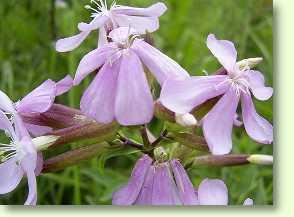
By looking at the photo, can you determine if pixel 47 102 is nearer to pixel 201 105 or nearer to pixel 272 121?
pixel 201 105

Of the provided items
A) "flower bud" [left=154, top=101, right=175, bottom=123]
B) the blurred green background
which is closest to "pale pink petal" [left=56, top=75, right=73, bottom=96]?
"flower bud" [left=154, top=101, right=175, bottom=123]

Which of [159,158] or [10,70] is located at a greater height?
[10,70]

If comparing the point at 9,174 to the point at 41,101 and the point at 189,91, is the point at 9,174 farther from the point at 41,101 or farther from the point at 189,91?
the point at 189,91

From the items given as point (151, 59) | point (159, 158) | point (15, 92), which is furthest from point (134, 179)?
point (15, 92)

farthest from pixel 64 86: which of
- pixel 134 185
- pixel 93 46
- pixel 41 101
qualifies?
pixel 93 46

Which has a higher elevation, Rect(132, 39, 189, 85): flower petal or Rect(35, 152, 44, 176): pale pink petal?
Rect(132, 39, 189, 85): flower petal

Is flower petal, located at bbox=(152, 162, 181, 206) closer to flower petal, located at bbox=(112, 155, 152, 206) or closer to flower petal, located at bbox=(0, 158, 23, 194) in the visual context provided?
flower petal, located at bbox=(112, 155, 152, 206)
